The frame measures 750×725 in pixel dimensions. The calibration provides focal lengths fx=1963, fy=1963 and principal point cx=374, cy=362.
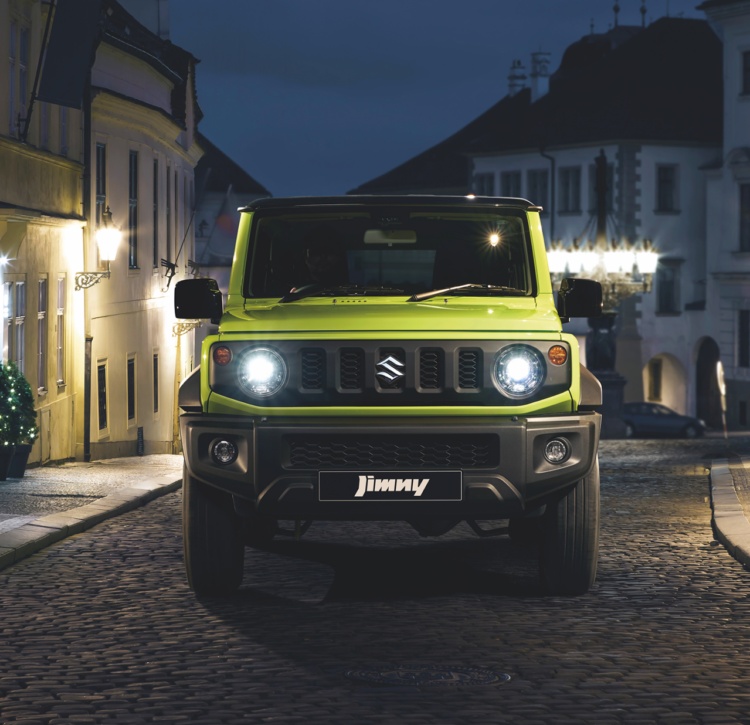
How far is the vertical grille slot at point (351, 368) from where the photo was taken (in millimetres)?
10578

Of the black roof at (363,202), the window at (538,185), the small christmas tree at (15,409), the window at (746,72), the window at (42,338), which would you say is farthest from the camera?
the window at (538,185)

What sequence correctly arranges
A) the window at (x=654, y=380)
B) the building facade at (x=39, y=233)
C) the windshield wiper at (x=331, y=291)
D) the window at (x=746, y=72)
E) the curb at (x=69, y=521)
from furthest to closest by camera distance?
the window at (x=654, y=380), the window at (x=746, y=72), the building facade at (x=39, y=233), the curb at (x=69, y=521), the windshield wiper at (x=331, y=291)

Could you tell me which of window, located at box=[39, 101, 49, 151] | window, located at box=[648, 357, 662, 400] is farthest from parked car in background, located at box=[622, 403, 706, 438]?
window, located at box=[39, 101, 49, 151]

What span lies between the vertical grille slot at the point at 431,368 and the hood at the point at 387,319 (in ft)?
0.38

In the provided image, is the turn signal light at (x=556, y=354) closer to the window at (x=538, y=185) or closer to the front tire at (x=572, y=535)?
the front tire at (x=572, y=535)

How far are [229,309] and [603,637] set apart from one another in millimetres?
3129

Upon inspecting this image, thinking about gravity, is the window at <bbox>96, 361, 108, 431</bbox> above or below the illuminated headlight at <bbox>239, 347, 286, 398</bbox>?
below

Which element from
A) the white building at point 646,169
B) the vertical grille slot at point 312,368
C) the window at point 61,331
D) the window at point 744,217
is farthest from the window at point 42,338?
the white building at point 646,169

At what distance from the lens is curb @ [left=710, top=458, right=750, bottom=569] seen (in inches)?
523

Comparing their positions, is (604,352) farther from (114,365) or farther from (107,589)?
(107,589)

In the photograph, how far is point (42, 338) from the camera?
28.0 meters

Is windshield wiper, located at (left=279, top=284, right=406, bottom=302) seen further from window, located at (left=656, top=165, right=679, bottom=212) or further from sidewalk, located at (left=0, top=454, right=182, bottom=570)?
window, located at (left=656, top=165, right=679, bottom=212)

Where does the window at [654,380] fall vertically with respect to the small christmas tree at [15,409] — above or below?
below

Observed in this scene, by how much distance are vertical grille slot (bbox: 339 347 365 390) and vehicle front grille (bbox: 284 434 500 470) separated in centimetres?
35
